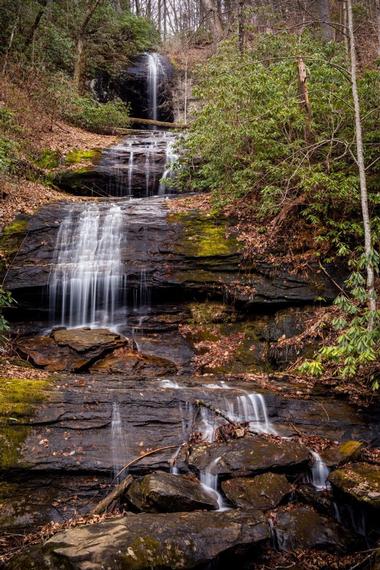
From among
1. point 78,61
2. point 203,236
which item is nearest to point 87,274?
point 203,236

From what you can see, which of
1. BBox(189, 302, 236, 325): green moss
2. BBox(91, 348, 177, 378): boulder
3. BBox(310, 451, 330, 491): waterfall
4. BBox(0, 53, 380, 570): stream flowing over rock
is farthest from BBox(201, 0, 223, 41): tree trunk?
BBox(310, 451, 330, 491): waterfall

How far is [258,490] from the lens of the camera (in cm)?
549

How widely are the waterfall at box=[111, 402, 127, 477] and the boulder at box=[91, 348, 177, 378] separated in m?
1.95

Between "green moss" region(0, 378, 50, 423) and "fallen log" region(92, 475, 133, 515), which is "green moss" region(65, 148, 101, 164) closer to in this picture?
"green moss" region(0, 378, 50, 423)

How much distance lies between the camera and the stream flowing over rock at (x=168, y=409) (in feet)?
16.2

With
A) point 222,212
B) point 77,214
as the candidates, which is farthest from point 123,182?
point 222,212

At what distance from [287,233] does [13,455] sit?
23.7 feet

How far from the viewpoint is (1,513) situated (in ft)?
16.8

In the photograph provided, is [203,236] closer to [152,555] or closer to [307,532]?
[307,532]

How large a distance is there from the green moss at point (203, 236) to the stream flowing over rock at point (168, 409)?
0.14 ft

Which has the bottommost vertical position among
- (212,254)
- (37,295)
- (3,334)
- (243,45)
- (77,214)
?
(3,334)

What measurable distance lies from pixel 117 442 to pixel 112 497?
827 mm

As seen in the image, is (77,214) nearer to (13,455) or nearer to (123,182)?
(123,182)

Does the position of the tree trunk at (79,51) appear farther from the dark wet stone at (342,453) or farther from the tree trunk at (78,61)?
the dark wet stone at (342,453)
